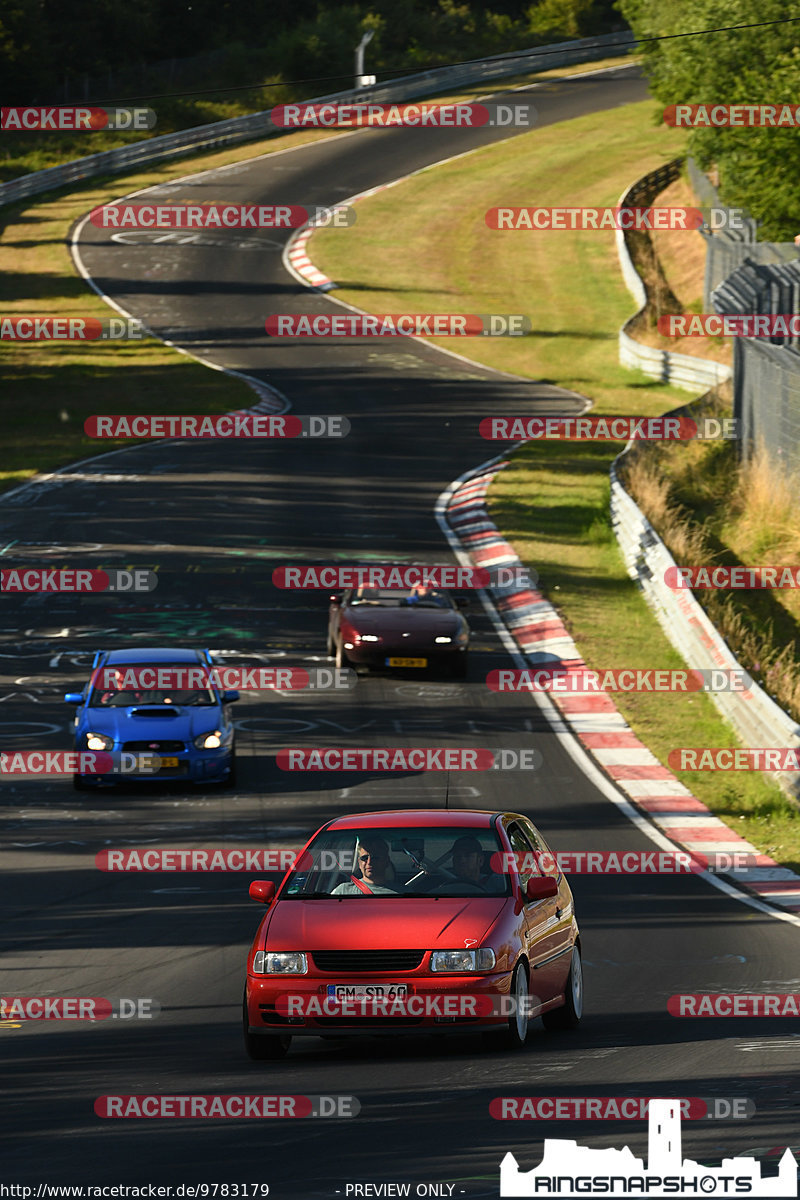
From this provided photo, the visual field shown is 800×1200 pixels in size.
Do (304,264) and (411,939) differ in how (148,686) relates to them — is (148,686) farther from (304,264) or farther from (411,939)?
(304,264)

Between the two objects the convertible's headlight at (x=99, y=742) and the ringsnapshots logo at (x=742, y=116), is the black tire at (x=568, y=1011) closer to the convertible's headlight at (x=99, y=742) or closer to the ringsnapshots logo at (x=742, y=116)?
the convertible's headlight at (x=99, y=742)

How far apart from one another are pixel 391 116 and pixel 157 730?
2706 inches

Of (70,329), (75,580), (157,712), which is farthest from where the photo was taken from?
(70,329)

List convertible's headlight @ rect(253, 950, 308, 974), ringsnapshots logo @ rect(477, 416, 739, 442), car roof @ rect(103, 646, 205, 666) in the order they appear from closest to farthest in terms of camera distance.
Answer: convertible's headlight @ rect(253, 950, 308, 974) < car roof @ rect(103, 646, 205, 666) < ringsnapshots logo @ rect(477, 416, 739, 442)

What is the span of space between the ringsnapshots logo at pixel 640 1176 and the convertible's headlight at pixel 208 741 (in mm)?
11616

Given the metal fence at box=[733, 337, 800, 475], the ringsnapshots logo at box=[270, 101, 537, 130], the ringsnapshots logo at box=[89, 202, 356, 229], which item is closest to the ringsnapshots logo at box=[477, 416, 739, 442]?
the metal fence at box=[733, 337, 800, 475]

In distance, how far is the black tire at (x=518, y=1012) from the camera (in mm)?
9664

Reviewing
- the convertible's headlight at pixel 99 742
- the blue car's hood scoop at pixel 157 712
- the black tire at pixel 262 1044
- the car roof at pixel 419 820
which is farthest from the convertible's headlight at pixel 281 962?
the blue car's hood scoop at pixel 157 712

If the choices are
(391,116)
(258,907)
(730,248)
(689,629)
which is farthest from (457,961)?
(391,116)

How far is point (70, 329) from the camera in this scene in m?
53.7

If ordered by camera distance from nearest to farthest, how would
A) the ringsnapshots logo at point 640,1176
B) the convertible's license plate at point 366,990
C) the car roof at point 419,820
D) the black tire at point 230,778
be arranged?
the ringsnapshots logo at point 640,1176, the convertible's license plate at point 366,990, the car roof at point 419,820, the black tire at point 230,778

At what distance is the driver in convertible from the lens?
10172 mm

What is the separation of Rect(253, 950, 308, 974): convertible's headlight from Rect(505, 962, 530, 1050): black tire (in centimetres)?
113

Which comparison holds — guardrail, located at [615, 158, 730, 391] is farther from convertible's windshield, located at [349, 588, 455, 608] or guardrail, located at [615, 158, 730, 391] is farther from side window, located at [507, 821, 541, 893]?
side window, located at [507, 821, 541, 893]
